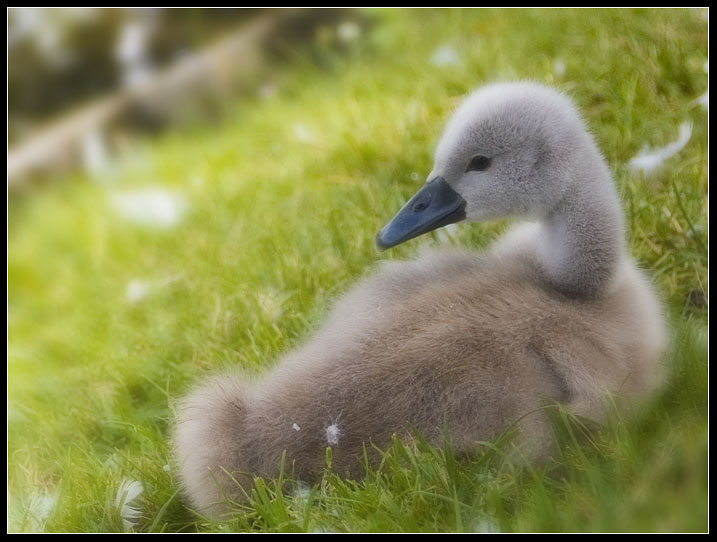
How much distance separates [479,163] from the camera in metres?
2.02

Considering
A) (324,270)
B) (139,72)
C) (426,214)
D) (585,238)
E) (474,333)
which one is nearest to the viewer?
(474,333)

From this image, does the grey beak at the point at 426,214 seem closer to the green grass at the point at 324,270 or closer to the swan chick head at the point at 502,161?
the swan chick head at the point at 502,161

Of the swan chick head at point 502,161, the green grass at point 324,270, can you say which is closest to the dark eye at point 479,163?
the swan chick head at point 502,161

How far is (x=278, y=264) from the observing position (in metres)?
2.69

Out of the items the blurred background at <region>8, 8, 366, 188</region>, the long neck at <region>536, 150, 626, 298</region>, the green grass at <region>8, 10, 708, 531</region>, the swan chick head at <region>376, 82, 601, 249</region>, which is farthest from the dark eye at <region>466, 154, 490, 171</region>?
the blurred background at <region>8, 8, 366, 188</region>

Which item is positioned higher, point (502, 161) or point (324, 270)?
point (502, 161)

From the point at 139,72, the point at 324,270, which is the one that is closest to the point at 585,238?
the point at 324,270

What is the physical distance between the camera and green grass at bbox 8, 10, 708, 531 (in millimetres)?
1697

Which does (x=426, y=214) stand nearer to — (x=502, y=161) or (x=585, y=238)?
(x=502, y=161)

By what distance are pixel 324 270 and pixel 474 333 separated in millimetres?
912

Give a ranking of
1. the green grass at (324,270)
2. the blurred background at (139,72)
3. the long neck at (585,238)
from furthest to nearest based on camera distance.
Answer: the blurred background at (139,72), the long neck at (585,238), the green grass at (324,270)

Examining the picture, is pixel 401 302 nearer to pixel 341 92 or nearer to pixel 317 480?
pixel 317 480

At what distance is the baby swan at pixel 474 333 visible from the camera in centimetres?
172
